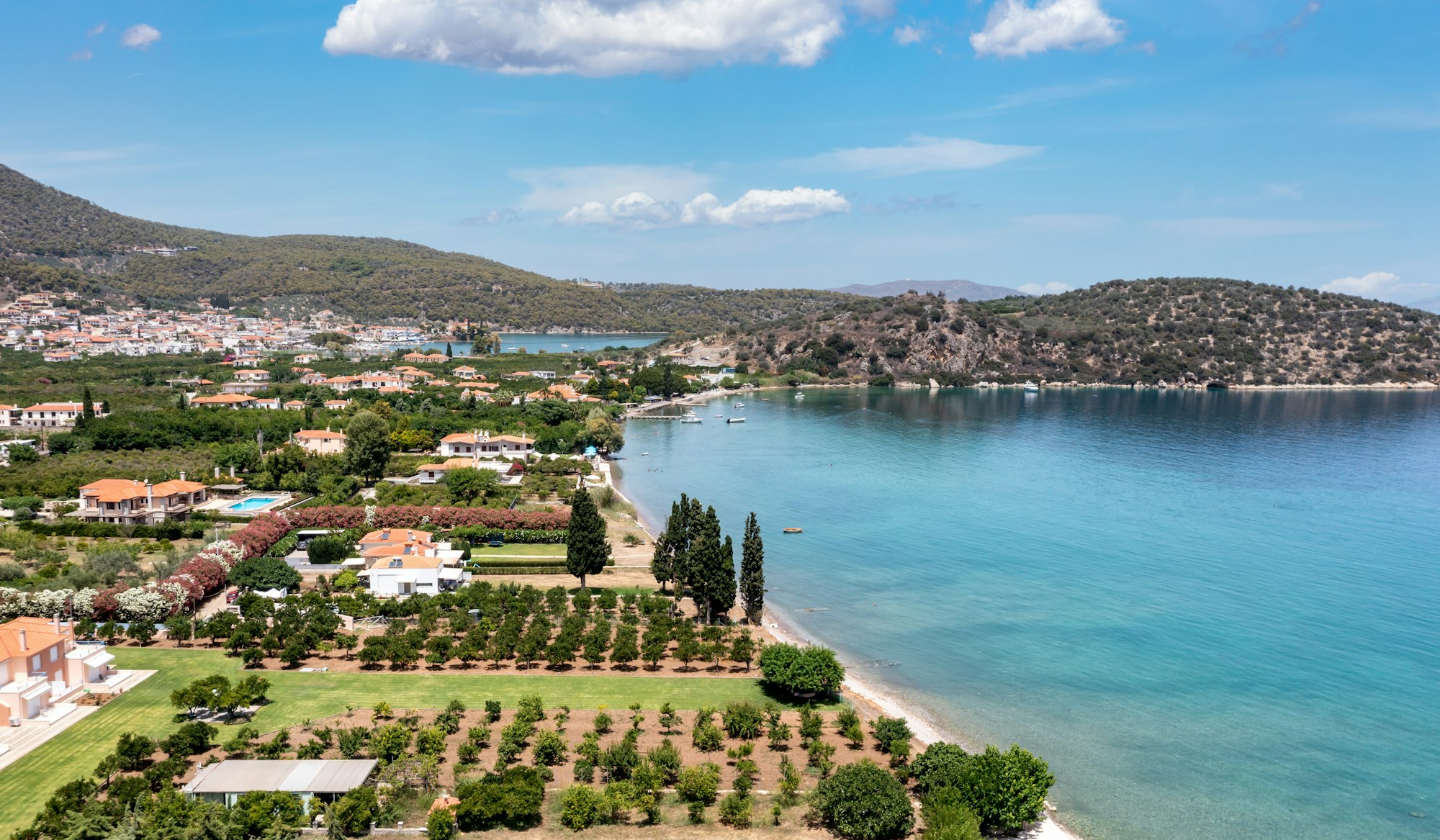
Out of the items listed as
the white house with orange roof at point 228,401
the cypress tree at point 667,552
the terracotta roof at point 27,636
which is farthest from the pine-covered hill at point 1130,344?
the terracotta roof at point 27,636

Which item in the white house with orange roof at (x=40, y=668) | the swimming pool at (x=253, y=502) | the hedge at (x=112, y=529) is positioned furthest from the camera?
the swimming pool at (x=253, y=502)

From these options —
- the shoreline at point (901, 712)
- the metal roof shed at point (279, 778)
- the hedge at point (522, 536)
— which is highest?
the hedge at point (522, 536)

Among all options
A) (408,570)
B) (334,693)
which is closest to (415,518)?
(408,570)

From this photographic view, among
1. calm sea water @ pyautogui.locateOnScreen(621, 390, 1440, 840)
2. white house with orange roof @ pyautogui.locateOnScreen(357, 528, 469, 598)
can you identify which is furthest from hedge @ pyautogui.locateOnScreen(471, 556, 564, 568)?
calm sea water @ pyautogui.locateOnScreen(621, 390, 1440, 840)

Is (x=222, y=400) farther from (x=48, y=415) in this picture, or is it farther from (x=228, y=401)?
(x=48, y=415)

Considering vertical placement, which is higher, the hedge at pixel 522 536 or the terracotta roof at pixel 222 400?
the terracotta roof at pixel 222 400

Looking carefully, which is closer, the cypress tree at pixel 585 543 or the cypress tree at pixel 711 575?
the cypress tree at pixel 711 575

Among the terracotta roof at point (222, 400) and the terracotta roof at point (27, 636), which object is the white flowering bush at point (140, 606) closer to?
the terracotta roof at point (27, 636)
